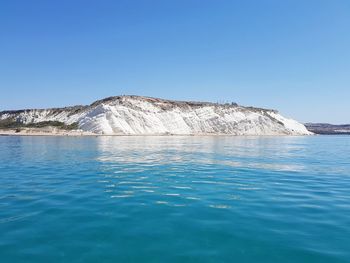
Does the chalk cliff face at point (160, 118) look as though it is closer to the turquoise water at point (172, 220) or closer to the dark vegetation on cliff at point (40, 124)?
the dark vegetation on cliff at point (40, 124)

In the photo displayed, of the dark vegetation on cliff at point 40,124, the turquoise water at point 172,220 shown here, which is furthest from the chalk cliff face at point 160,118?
the turquoise water at point 172,220

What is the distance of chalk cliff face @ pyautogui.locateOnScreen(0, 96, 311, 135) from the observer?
309 feet

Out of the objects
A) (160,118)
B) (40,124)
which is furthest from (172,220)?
(40,124)

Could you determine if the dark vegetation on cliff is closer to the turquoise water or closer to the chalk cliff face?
the chalk cliff face

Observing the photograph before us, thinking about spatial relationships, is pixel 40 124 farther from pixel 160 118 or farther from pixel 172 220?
pixel 172 220

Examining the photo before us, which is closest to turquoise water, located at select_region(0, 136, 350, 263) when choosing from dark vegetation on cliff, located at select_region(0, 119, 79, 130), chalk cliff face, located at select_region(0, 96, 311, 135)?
chalk cliff face, located at select_region(0, 96, 311, 135)

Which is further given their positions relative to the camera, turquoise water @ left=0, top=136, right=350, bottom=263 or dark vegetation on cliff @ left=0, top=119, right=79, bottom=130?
dark vegetation on cliff @ left=0, top=119, right=79, bottom=130

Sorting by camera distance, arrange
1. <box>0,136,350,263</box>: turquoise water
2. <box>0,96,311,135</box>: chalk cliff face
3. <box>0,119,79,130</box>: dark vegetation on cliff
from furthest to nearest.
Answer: <box>0,119,79,130</box>: dark vegetation on cliff < <box>0,96,311,135</box>: chalk cliff face < <box>0,136,350,263</box>: turquoise water

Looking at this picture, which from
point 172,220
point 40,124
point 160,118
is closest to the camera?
point 172,220

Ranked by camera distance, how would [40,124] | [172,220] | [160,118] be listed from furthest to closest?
[40,124]
[160,118]
[172,220]

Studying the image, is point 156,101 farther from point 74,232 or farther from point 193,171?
point 74,232

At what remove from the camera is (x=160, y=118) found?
105188mm

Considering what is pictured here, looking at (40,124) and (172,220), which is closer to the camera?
(172,220)

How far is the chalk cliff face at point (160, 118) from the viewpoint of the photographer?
94225mm
